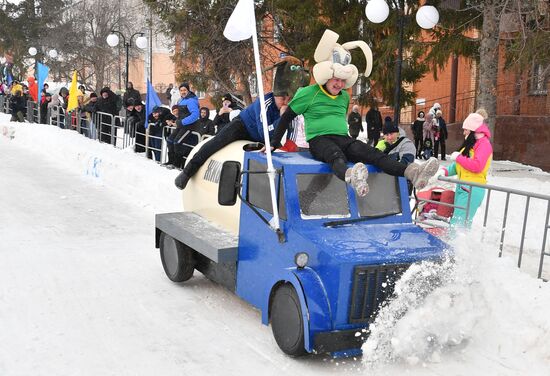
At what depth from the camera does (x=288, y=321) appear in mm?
5043

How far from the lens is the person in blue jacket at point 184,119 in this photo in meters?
12.3

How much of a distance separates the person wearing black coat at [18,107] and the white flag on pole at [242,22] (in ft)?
68.8

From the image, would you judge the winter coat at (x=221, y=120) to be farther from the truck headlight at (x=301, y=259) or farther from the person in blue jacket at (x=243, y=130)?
the truck headlight at (x=301, y=259)

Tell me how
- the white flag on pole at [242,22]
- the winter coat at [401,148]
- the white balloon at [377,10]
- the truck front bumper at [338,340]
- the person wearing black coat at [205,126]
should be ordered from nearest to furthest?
1. the truck front bumper at [338,340]
2. the white flag on pole at [242,22]
3. the winter coat at [401,148]
4. the person wearing black coat at [205,126]
5. the white balloon at [377,10]

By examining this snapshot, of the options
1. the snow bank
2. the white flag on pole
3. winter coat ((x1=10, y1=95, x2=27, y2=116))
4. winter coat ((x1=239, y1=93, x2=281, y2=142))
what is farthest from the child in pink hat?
winter coat ((x1=10, y1=95, x2=27, y2=116))

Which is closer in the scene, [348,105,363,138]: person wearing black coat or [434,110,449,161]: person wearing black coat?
[434,110,449,161]: person wearing black coat

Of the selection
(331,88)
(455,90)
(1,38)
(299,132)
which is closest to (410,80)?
(455,90)

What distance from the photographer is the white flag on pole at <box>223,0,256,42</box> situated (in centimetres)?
620

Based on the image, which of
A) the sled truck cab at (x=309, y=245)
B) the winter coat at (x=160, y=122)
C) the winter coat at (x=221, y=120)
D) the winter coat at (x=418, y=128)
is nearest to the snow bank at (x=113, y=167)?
the winter coat at (x=160, y=122)

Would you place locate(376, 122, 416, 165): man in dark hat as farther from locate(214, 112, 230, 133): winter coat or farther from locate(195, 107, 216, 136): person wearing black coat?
locate(214, 112, 230, 133): winter coat

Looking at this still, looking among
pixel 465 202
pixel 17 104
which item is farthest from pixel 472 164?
pixel 17 104

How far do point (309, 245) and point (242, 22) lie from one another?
8.06ft

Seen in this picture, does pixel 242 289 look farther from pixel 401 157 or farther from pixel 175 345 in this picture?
pixel 401 157

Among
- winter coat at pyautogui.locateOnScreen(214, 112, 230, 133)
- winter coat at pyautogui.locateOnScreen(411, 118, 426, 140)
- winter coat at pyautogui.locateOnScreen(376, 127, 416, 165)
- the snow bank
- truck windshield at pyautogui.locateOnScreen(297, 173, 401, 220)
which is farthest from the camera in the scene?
winter coat at pyautogui.locateOnScreen(411, 118, 426, 140)
